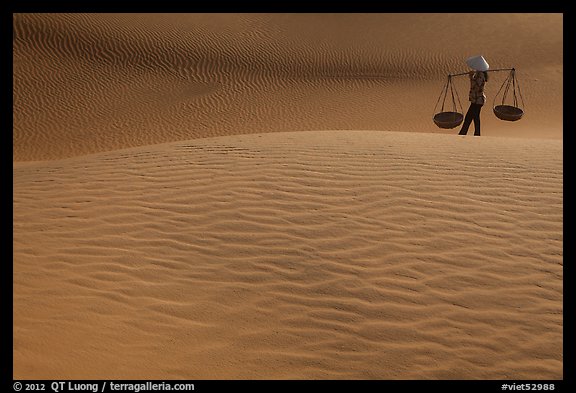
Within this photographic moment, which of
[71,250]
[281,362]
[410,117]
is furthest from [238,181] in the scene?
[410,117]

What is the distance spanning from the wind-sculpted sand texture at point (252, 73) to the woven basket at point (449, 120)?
5534 millimetres

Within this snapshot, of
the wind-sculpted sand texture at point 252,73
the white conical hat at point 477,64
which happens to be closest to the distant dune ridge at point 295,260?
the white conical hat at point 477,64

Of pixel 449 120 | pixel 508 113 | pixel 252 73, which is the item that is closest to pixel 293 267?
pixel 449 120

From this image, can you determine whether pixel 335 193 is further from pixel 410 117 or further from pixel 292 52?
pixel 292 52

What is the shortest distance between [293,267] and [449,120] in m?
7.89

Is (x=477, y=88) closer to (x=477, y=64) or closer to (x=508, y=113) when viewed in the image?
(x=477, y=64)

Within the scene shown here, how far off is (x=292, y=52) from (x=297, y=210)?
20868mm

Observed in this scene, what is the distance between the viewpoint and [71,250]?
5.86 m

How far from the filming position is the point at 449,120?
12258mm

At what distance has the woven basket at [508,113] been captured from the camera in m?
12.3

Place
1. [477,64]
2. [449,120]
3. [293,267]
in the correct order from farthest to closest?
[449,120] → [477,64] → [293,267]

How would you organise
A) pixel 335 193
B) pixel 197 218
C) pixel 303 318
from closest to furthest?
pixel 303 318
pixel 197 218
pixel 335 193

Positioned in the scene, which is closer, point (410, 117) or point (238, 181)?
point (238, 181)

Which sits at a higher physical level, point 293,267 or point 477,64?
point 477,64
